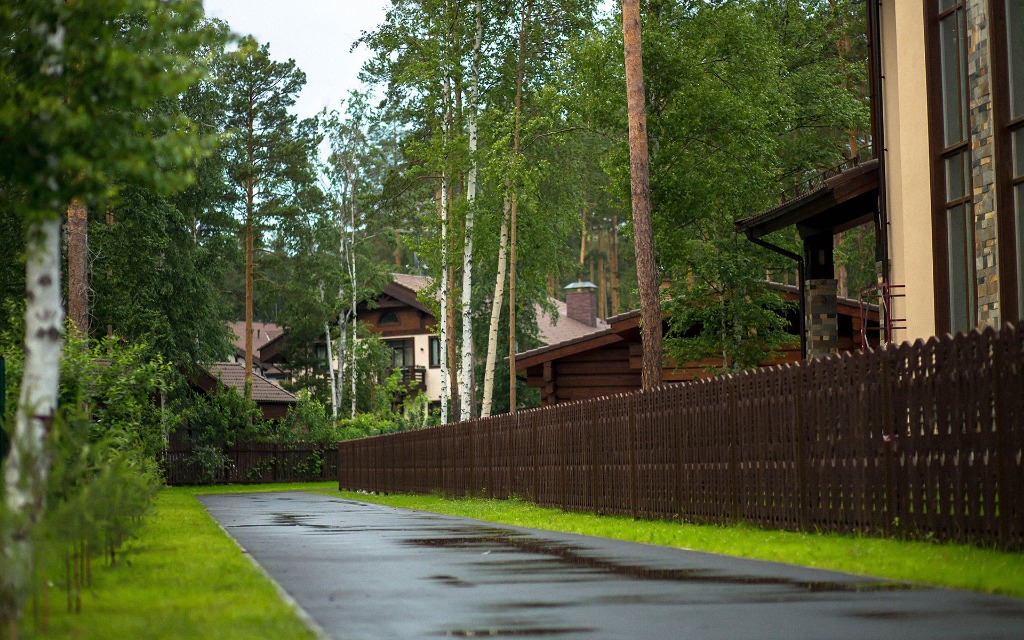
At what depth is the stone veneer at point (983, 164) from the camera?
16719mm

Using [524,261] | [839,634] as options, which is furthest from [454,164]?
[839,634]

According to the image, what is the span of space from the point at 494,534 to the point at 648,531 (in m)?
1.85

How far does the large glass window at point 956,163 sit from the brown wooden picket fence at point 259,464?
35823 millimetres

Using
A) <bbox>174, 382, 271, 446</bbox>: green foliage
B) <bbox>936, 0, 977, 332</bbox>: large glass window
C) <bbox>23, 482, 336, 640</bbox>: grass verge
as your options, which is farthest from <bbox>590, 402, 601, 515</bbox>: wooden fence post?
<bbox>174, 382, 271, 446</bbox>: green foliage

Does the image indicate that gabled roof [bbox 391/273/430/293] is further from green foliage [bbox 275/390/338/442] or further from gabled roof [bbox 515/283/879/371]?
gabled roof [bbox 515/283/879/371]

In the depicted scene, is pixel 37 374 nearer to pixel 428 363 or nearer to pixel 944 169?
pixel 944 169

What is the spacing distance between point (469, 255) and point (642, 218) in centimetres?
1521

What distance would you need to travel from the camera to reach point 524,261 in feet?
133

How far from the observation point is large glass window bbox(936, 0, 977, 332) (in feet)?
58.4

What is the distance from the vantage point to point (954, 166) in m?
18.3

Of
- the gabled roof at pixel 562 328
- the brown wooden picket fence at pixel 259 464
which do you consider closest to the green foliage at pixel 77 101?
the brown wooden picket fence at pixel 259 464

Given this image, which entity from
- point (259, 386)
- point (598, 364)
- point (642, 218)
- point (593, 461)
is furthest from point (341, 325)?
point (593, 461)

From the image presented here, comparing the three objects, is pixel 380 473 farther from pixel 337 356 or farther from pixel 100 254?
pixel 337 356

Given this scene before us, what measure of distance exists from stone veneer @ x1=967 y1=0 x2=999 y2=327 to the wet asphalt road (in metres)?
6.53
